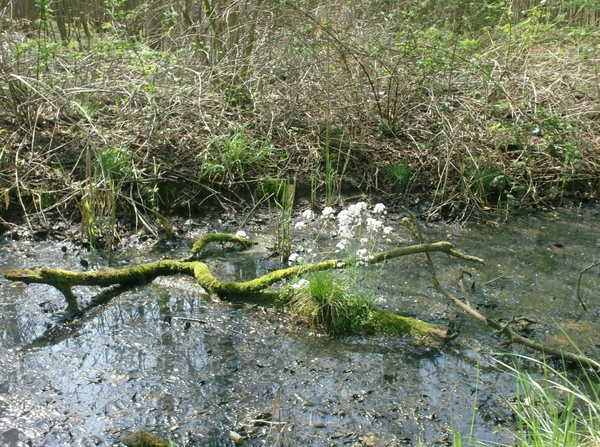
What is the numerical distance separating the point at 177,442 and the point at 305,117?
5.33m

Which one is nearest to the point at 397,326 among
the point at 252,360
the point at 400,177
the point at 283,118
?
the point at 252,360

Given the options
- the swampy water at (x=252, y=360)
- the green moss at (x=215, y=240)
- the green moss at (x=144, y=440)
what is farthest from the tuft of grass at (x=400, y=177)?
the green moss at (x=144, y=440)

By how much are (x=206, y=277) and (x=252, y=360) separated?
1.11 m

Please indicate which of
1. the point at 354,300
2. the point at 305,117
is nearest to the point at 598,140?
the point at 305,117

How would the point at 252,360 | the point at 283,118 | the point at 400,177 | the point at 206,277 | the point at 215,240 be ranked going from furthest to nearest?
the point at 283,118, the point at 400,177, the point at 215,240, the point at 206,277, the point at 252,360

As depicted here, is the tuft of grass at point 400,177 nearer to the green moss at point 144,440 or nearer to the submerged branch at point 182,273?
the submerged branch at point 182,273

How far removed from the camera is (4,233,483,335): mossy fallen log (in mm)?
4535

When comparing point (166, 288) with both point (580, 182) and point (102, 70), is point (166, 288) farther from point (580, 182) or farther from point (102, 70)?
point (580, 182)

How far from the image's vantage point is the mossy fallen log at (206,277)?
4535mm

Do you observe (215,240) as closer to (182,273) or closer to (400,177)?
(182,273)

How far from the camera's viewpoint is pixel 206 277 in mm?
5078

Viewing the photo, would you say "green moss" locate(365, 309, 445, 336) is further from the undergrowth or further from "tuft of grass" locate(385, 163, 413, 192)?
"tuft of grass" locate(385, 163, 413, 192)

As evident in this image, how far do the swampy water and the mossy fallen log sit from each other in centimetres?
10

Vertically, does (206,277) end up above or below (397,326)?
above
